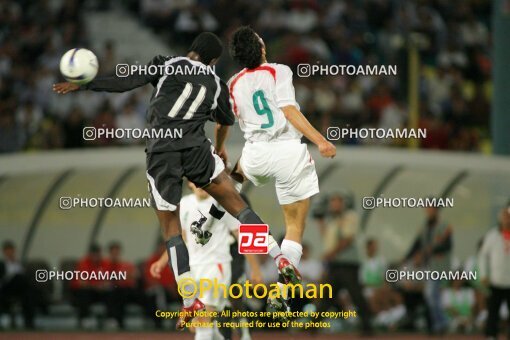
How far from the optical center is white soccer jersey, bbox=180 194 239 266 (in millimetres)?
12734

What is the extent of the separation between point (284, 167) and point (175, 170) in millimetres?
1101

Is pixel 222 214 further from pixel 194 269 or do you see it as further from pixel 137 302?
pixel 137 302

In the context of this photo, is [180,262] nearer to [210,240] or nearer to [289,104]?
[289,104]

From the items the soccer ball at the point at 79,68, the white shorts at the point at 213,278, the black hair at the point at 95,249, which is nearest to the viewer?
the soccer ball at the point at 79,68

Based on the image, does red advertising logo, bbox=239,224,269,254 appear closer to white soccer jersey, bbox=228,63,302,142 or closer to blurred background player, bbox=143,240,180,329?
white soccer jersey, bbox=228,63,302,142

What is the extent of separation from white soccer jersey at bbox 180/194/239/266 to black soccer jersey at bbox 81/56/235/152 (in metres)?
1.85

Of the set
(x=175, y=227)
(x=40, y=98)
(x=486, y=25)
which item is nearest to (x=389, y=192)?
(x=40, y=98)

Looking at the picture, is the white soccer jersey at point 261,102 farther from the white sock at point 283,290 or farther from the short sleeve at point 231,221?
the white sock at point 283,290

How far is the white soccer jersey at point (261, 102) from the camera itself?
11.3 m

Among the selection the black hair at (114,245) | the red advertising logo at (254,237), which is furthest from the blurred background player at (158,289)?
the red advertising logo at (254,237)

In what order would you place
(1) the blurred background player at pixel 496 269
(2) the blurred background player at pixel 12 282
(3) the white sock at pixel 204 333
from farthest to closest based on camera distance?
(2) the blurred background player at pixel 12 282
(1) the blurred background player at pixel 496 269
(3) the white sock at pixel 204 333

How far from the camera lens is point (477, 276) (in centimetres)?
1608

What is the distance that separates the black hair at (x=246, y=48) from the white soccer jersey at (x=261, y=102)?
9 centimetres

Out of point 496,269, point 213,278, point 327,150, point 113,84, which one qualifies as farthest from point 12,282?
point 327,150
